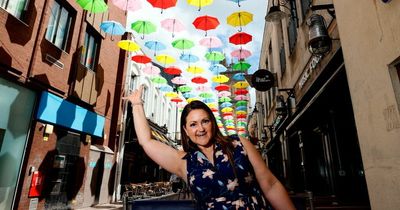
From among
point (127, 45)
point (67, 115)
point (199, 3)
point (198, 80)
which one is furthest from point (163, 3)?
point (198, 80)

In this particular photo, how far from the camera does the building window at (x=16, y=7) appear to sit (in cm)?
809

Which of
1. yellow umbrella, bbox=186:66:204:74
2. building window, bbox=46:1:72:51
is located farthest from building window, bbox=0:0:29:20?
yellow umbrella, bbox=186:66:204:74

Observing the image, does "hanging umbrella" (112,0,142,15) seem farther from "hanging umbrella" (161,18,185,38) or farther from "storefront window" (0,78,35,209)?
"storefront window" (0,78,35,209)

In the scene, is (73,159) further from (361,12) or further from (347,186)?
(361,12)

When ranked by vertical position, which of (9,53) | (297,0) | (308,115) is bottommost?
(308,115)

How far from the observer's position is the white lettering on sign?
6963 millimetres

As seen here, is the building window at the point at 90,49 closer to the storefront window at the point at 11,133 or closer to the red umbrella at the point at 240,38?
the storefront window at the point at 11,133

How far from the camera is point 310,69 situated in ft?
25.5

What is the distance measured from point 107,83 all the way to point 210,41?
682cm

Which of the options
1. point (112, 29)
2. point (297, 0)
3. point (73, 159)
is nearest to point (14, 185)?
point (73, 159)

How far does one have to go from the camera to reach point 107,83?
14930mm

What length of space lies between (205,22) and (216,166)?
1061 cm

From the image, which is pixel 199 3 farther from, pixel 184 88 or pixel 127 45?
pixel 184 88

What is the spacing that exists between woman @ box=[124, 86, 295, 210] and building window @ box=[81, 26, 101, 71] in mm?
12373
